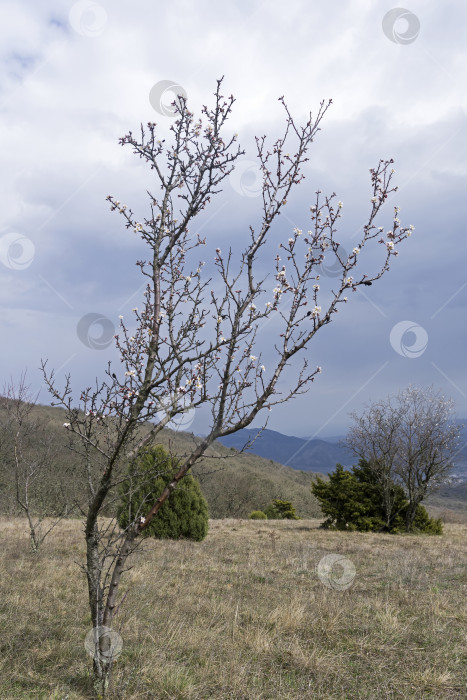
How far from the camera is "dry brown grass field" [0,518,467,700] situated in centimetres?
396

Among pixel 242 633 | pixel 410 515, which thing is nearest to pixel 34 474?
pixel 242 633

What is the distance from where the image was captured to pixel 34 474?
47.7ft

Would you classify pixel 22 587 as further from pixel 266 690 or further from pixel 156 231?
pixel 156 231

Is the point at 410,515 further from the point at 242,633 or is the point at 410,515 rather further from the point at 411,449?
the point at 242,633

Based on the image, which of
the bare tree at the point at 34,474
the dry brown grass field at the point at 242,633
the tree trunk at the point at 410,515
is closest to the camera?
the dry brown grass field at the point at 242,633

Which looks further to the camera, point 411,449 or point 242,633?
point 411,449

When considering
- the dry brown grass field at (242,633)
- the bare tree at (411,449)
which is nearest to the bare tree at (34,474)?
the dry brown grass field at (242,633)

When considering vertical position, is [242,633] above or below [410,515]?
above

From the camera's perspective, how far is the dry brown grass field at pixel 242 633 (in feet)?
13.0

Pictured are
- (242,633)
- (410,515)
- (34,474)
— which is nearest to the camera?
(242,633)

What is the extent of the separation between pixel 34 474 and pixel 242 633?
11293mm

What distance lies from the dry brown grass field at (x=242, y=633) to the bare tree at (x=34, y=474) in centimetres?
230

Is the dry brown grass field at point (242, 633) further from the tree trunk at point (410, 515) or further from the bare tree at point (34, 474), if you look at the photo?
the tree trunk at point (410, 515)

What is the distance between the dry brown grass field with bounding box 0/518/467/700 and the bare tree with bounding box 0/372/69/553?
230cm
